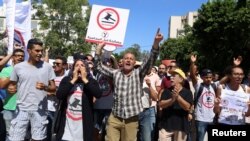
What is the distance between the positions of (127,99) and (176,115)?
112 cm

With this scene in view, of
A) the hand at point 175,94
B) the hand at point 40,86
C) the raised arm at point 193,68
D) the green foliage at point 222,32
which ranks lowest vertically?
the hand at point 175,94

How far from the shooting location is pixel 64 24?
44.8 meters

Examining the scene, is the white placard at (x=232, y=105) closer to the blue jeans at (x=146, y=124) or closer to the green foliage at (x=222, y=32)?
the blue jeans at (x=146, y=124)

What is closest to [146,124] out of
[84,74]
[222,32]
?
[84,74]

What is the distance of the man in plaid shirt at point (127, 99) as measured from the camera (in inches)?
246

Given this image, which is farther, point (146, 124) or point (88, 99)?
point (146, 124)

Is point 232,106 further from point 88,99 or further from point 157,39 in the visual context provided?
point 88,99

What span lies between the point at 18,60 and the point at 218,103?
126 inches

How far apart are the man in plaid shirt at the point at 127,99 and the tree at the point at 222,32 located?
2272cm

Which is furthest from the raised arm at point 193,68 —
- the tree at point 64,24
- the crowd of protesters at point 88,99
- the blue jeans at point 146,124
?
the tree at point 64,24

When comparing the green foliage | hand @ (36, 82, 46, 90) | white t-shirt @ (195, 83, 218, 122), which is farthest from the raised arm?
the green foliage

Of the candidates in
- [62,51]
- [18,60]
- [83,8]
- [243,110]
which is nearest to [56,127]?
[18,60]

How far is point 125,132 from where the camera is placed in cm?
629

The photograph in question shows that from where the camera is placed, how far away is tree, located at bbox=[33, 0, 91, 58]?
4272 cm
